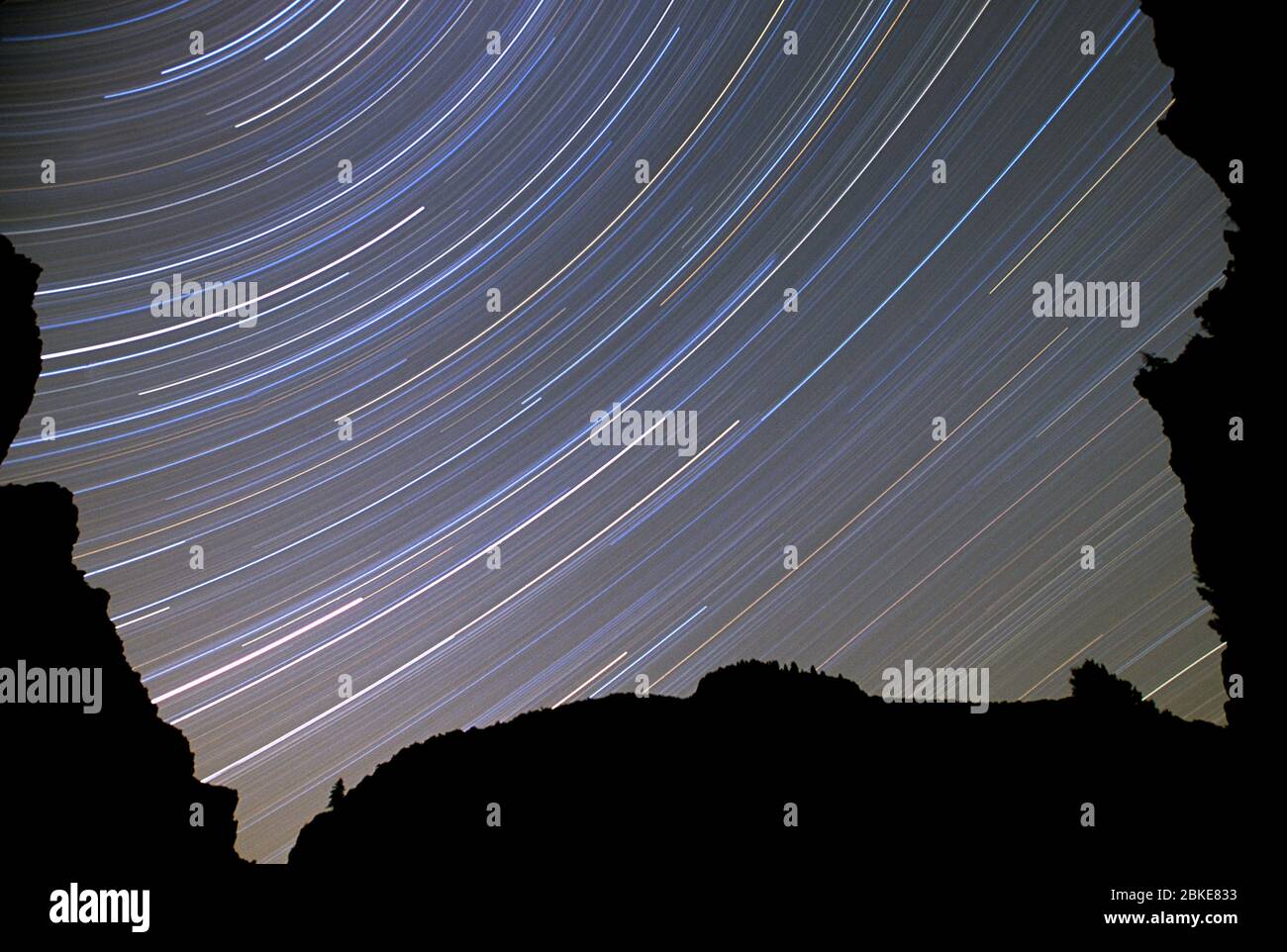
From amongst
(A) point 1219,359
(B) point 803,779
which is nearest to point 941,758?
(B) point 803,779

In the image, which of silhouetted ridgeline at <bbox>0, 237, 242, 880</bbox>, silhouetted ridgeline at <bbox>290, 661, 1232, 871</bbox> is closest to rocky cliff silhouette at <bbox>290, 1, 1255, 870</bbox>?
silhouetted ridgeline at <bbox>290, 661, 1232, 871</bbox>

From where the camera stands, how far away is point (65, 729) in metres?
18.5

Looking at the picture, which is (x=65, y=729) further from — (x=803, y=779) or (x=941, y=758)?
(x=941, y=758)

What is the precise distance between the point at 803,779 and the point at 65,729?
54.1 ft

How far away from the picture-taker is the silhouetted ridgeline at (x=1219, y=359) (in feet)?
42.5

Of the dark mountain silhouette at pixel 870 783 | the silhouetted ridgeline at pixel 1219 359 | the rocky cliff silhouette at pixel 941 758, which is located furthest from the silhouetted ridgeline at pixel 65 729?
the silhouetted ridgeline at pixel 1219 359

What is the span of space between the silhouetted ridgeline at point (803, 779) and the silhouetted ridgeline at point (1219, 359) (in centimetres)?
231

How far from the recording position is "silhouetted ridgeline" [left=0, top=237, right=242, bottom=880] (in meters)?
17.2

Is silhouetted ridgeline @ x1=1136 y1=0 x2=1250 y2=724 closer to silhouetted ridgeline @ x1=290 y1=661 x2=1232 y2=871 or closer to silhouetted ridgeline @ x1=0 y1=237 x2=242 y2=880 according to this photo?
silhouetted ridgeline @ x1=290 y1=661 x2=1232 y2=871

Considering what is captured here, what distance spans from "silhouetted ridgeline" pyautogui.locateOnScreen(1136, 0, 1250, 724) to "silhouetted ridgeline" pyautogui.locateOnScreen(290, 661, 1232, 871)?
2.31m

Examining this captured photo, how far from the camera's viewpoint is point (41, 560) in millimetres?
19453

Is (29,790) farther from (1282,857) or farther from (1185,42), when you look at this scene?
(1185,42)

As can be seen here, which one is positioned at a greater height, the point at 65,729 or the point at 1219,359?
the point at 1219,359

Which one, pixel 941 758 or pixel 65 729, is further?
pixel 65 729
